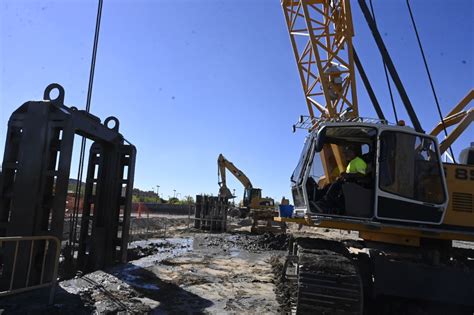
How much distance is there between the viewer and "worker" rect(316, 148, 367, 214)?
6559 mm

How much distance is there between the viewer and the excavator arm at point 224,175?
3135cm

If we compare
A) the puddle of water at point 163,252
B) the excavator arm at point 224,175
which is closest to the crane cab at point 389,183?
the puddle of water at point 163,252

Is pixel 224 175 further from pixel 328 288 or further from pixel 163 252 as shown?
pixel 328 288

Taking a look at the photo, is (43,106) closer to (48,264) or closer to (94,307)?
(48,264)

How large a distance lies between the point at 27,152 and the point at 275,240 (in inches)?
521

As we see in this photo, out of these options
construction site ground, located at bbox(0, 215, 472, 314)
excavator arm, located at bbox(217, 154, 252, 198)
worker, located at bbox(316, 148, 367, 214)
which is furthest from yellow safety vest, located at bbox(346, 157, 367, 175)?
excavator arm, located at bbox(217, 154, 252, 198)

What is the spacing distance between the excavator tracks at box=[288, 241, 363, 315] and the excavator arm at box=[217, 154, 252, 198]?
24374 millimetres

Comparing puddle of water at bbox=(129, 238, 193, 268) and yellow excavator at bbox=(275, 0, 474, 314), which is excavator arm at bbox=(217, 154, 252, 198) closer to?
puddle of water at bbox=(129, 238, 193, 268)

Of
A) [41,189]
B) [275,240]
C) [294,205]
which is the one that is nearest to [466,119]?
[294,205]

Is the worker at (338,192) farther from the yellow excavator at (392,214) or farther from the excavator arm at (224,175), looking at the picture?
the excavator arm at (224,175)

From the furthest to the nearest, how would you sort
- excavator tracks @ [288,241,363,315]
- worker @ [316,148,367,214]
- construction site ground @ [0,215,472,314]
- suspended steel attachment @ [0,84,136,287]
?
suspended steel attachment @ [0,84,136,287]
worker @ [316,148,367,214]
construction site ground @ [0,215,472,314]
excavator tracks @ [288,241,363,315]

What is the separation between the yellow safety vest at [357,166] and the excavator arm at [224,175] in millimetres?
23421

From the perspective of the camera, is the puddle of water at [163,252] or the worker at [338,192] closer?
the worker at [338,192]

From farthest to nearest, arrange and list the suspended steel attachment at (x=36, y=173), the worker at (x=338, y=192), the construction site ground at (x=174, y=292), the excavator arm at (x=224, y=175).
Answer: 1. the excavator arm at (x=224, y=175)
2. the suspended steel attachment at (x=36, y=173)
3. the worker at (x=338, y=192)
4. the construction site ground at (x=174, y=292)
